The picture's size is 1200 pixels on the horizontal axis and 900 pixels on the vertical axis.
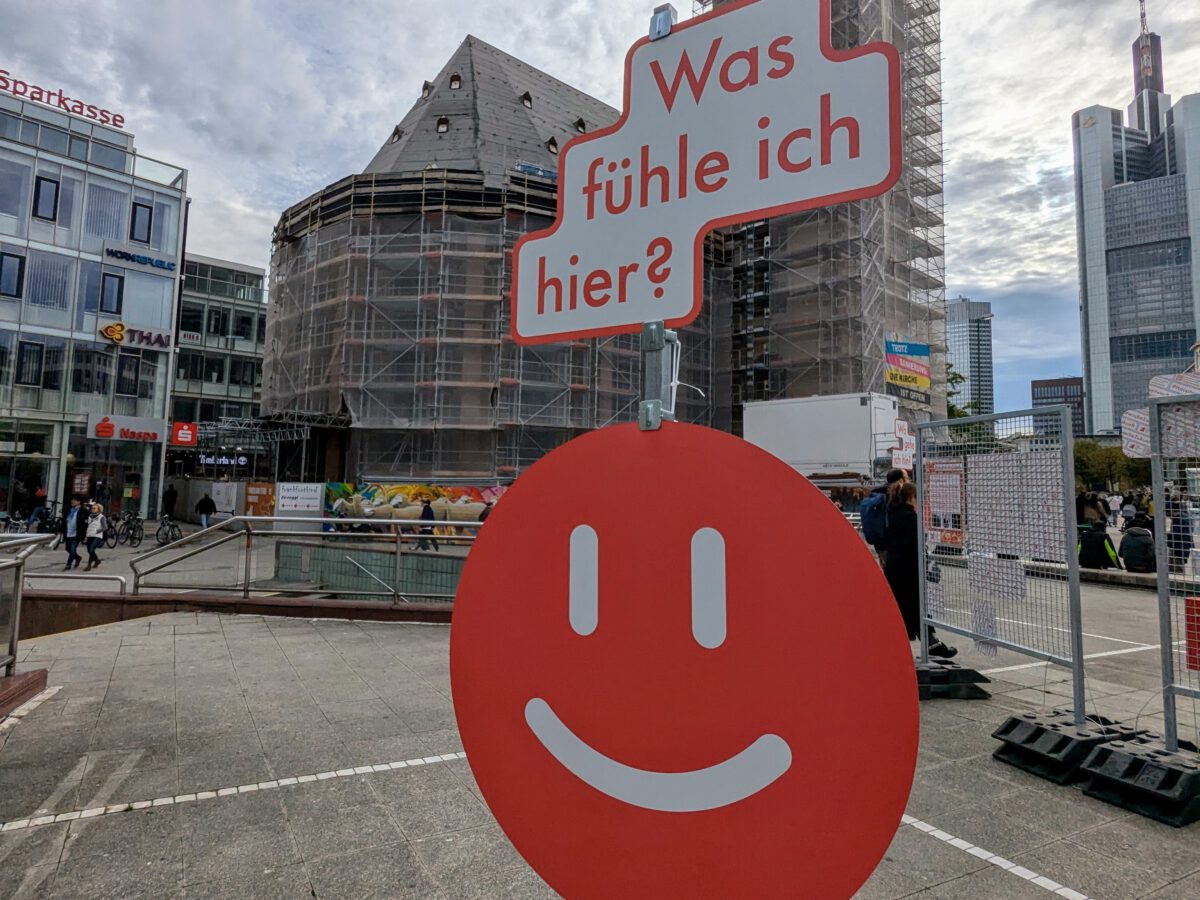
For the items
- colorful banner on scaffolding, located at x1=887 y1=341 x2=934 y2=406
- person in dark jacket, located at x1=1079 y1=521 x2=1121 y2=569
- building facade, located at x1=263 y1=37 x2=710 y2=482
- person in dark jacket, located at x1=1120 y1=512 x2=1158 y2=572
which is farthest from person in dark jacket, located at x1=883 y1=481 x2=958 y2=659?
colorful banner on scaffolding, located at x1=887 y1=341 x2=934 y2=406

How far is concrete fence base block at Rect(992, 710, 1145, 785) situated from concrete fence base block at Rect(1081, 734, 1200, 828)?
0.31 feet

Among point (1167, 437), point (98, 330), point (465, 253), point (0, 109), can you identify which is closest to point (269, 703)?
point (1167, 437)

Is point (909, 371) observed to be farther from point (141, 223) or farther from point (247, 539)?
point (141, 223)

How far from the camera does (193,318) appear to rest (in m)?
42.9

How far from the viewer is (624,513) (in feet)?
3.95

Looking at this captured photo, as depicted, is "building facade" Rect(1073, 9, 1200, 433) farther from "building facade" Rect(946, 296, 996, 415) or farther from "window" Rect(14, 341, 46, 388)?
"window" Rect(14, 341, 46, 388)

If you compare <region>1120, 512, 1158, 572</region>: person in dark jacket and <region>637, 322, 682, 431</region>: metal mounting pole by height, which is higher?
<region>637, 322, 682, 431</region>: metal mounting pole

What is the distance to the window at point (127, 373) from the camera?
25531mm

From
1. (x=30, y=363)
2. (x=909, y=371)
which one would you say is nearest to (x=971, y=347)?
(x=909, y=371)

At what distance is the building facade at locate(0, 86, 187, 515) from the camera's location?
76.3 feet

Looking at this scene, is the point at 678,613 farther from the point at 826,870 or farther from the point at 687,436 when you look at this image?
the point at 826,870

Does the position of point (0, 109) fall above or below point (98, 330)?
above

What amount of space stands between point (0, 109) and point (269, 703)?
29.3 meters

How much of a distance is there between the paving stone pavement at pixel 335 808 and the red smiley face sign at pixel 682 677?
179 cm
